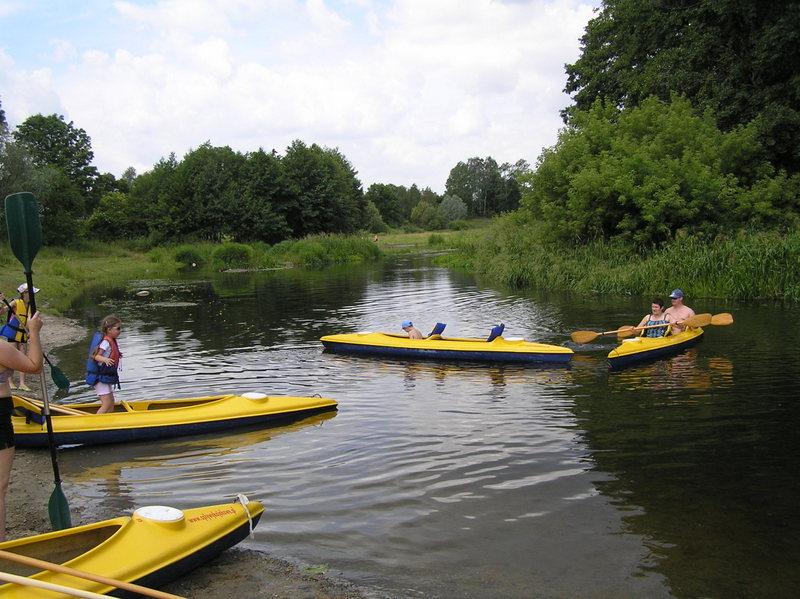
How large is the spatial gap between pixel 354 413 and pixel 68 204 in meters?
37.9

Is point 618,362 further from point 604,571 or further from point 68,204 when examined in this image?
point 68,204

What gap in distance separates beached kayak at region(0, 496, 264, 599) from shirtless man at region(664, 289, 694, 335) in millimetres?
8949

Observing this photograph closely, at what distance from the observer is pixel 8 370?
14.9 feet

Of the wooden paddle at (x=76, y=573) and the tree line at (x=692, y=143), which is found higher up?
the tree line at (x=692, y=143)

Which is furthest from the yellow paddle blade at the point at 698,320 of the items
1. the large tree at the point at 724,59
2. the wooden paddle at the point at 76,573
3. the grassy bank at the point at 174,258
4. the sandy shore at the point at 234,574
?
the grassy bank at the point at 174,258

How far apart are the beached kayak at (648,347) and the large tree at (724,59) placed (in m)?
12.4

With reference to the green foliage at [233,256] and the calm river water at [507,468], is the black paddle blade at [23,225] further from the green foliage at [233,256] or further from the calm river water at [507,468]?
the green foliage at [233,256]

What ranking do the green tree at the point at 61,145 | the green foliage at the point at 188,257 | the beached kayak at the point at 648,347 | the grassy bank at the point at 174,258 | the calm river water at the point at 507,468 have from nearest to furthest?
the calm river water at the point at 507,468
the beached kayak at the point at 648,347
the grassy bank at the point at 174,258
the green foliage at the point at 188,257
the green tree at the point at 61,145

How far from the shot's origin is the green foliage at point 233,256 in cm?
3969

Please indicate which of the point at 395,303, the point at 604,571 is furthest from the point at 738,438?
the point at 395,303

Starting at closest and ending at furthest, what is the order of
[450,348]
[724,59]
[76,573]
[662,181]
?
[76,573] < [450,348] < [662,181] < [724,59]

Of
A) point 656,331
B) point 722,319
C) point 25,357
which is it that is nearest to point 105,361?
point 25,357

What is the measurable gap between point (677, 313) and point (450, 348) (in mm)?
4043

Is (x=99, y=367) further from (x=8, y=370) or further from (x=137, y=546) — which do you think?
(x=137, y=546)
